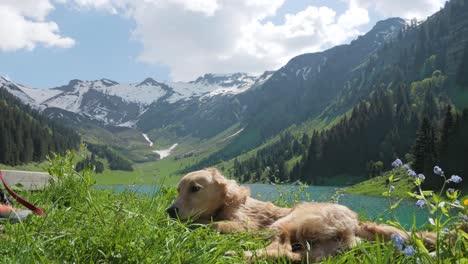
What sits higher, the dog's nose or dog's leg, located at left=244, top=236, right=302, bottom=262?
the dog's nose

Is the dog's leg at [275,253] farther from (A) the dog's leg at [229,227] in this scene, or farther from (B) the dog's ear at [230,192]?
(B) the dog's ear at [230,192]

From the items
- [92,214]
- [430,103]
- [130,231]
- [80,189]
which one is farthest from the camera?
[430,103]

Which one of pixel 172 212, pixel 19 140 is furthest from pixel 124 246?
pixel 19 140

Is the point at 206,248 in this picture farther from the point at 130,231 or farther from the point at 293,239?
the point at 293,239

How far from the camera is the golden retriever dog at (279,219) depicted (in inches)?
196

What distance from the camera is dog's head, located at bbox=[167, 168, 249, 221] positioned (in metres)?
6.38

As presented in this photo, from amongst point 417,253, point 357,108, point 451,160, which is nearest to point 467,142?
point 451,160

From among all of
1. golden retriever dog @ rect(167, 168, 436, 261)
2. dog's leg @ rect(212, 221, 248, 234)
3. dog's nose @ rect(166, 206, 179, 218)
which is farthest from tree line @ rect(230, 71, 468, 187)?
dog's nose @ rect(166, 206, 179, 218)

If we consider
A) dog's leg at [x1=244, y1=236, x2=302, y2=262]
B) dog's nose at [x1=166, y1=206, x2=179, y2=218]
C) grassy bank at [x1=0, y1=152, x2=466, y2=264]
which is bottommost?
dog's leg at [x1=244, y1=236, x2=302, y2=262]

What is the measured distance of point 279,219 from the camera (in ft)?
19.0

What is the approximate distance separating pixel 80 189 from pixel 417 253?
4944 millimetres

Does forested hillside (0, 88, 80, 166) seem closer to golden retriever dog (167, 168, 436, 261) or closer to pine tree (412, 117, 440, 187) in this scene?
pine tree (412, 117, 440, 187)

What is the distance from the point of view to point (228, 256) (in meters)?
4.19

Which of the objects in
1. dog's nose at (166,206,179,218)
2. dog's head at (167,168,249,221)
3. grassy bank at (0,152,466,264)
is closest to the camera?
grassy bank at (0,152,466,264)
